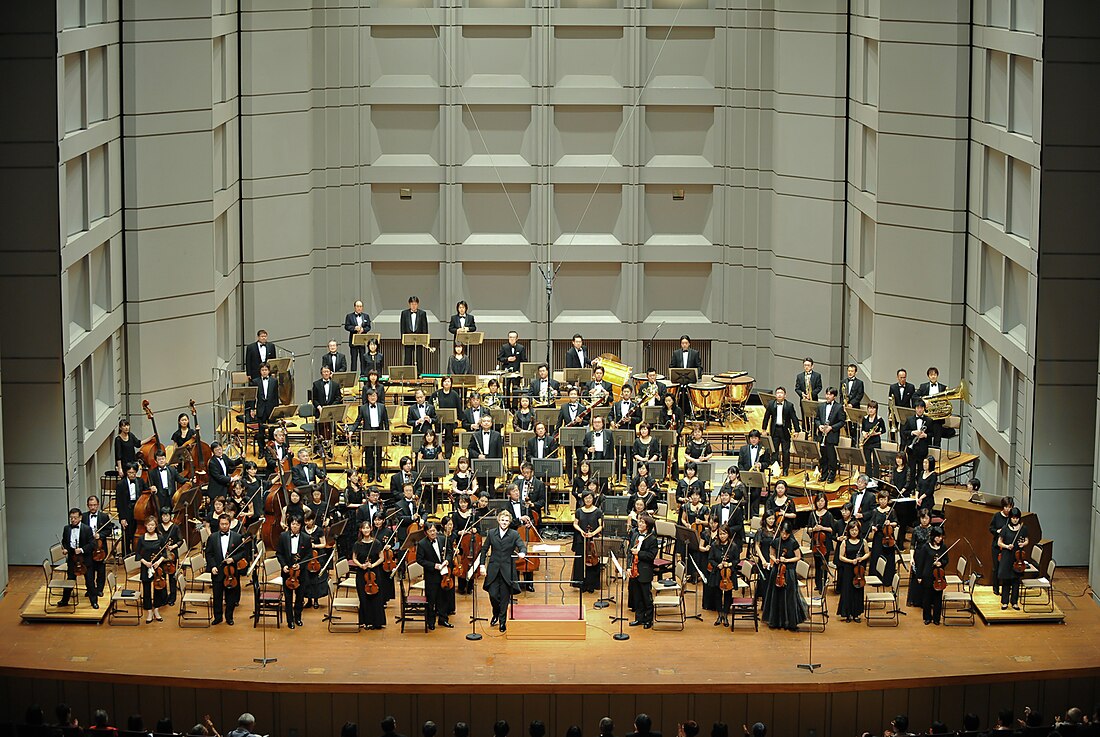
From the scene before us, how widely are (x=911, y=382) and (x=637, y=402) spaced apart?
3951 millimetres

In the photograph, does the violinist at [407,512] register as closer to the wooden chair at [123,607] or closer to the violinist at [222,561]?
the violinist at [222,561]

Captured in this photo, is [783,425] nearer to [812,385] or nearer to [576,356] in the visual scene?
[812,385]

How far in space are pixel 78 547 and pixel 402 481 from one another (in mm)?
4102

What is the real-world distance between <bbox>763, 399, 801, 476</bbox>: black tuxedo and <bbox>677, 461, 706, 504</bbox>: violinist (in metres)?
2.32

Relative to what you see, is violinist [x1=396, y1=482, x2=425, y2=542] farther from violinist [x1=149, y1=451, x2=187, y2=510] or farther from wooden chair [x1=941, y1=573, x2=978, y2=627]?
wooden chair [x1=941, y1=573, x2=978, y2=627]

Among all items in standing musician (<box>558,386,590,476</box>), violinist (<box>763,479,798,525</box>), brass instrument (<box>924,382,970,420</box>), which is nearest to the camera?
violinist (<box>763,479,798,525</box>)

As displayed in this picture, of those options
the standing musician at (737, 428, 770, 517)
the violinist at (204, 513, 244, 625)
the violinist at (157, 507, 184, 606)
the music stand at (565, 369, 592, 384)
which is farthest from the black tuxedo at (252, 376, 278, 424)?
the standing musician at (737, 428, 770, 517)

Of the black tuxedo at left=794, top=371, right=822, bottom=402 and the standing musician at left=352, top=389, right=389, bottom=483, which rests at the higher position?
the black tuxedo at left=794, top=371, right=822, bottom=402

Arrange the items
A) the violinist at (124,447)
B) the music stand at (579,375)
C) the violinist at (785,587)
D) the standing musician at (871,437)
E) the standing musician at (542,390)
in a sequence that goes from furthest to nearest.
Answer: the music stand at (579,375) < the standing musician at (542,390) < the standing musician at (871,437) < the violinist at (124,447) < the violinist at (785,587)

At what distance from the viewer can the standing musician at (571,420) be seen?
2546 cm

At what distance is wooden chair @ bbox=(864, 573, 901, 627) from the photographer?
72.3ft

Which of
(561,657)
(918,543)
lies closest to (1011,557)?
(918,543)

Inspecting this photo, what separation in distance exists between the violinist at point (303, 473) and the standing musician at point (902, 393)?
776cm

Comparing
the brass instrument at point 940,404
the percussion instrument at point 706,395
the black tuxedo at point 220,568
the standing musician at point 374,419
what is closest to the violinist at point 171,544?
the black tuxedo at point 220,568
